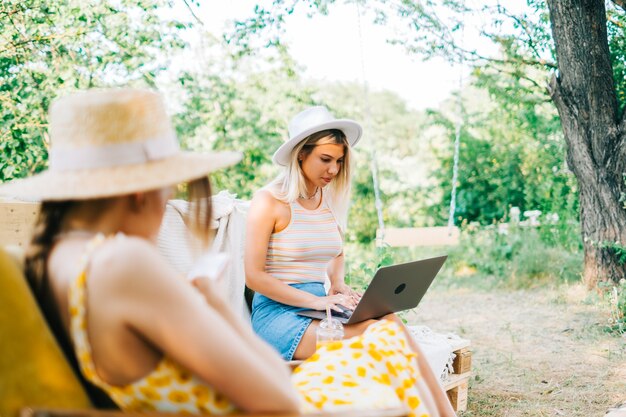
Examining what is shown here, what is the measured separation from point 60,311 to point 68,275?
0.09 metres

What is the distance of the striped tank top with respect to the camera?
250 centimetres

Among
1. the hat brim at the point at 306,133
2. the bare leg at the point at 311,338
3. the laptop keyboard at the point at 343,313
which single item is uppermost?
the hat brim at the point at 306,133

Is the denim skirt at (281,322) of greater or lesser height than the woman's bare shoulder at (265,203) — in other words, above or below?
below

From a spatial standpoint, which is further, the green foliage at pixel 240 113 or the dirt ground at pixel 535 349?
the green foliage at pixel 240 113

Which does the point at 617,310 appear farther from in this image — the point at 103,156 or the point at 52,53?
the point at 52,53

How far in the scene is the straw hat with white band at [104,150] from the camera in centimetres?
115

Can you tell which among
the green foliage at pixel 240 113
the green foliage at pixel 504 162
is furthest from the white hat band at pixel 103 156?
the green foliage at pixel 504 162

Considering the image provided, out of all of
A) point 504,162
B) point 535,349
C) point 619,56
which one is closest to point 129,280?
point 535,349

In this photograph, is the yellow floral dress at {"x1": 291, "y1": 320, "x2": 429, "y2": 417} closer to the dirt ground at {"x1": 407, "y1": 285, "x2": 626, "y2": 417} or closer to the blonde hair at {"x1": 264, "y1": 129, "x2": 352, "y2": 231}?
the blonde hair at {"x1": 264, "y1": 129, "x2": 352, "y2": 231}

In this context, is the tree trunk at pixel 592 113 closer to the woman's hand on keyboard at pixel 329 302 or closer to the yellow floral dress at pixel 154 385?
the woman's hand on keyboard at pixel 329 302

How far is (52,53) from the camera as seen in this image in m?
4.69

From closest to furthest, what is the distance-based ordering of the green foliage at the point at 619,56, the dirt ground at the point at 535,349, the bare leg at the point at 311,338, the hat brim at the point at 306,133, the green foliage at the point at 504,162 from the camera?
the bare leg at the point at 311,338 → the hat brim at the point at 306,133 → the dirt ground at the point at 535,349 → the green foliage at the point at 619,56 → the green foliage at the point at 504,162

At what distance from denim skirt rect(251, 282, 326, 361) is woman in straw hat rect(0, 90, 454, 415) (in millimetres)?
1094

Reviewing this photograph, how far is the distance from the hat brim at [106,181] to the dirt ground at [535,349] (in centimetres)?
→ 243
